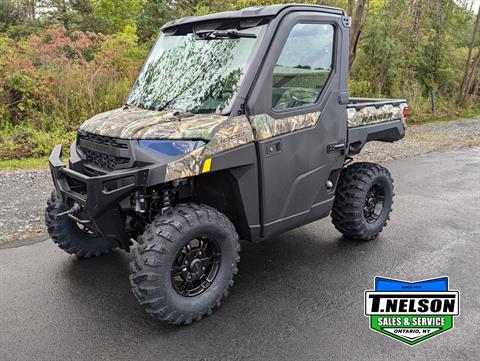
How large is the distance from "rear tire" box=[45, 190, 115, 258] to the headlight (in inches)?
52.7

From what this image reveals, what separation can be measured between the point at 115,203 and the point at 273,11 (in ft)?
6.34

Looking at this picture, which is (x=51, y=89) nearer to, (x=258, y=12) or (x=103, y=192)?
(x=258, y=12)

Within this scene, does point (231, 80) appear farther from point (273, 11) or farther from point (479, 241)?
point (479, 241)

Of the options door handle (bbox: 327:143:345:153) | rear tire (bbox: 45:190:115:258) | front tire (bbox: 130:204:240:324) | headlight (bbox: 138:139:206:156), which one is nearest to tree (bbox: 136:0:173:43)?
rear tire (bbox: 45:190:115:258)

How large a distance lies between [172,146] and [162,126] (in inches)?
8.6

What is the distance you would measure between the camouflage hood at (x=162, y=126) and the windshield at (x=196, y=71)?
0.19 m

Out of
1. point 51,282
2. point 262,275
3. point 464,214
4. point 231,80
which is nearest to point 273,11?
point 231,80

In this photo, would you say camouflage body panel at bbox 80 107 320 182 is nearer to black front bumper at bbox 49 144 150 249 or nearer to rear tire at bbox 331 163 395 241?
black front bumper at bbox 49 144 150 249

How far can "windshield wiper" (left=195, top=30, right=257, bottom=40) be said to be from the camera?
11.8 feet

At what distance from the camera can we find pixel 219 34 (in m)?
3.70

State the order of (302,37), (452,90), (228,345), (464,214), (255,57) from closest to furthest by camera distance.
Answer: (228,345), (255,57), (302,37), (464,214), (452,90)

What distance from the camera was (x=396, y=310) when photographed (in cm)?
347

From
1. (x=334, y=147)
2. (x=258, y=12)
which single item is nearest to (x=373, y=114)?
(x=334, y=147)

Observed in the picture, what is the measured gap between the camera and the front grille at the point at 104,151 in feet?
10.8
